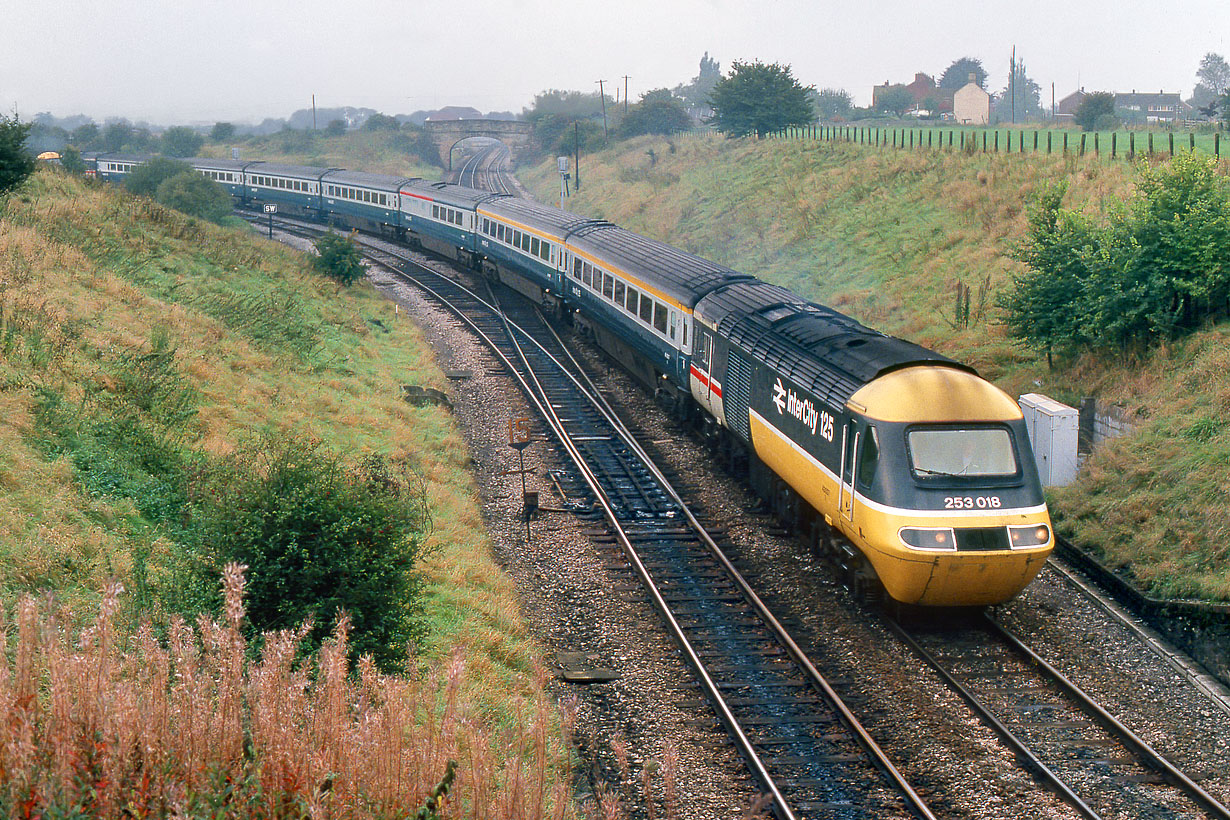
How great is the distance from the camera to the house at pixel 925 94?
129000mm

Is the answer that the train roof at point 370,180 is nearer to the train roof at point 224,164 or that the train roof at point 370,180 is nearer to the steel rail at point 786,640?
the train roof at point 224,164

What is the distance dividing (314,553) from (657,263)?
1521 cm

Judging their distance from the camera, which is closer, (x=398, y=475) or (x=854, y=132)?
(x=398, y=475)

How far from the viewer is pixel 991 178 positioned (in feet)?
116

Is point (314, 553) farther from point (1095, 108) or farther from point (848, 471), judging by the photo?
point (1095, 108)

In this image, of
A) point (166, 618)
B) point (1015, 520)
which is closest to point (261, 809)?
point (166, 618)

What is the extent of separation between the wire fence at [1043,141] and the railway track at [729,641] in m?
13.3

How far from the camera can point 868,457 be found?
12.4 metres

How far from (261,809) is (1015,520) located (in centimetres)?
924

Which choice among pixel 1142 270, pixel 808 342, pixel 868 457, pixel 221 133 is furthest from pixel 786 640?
pixel 221 133

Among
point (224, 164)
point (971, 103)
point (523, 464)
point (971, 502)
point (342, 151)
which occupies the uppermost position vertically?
point (971, 103)

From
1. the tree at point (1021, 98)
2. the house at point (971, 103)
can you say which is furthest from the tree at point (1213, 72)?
the house at point (971, 103)

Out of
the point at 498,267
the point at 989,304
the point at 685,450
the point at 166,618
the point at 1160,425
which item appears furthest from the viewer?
the point at 498,267

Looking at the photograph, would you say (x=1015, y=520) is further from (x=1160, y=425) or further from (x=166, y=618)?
(x=166, y=618)
